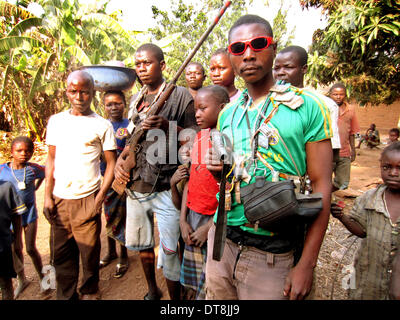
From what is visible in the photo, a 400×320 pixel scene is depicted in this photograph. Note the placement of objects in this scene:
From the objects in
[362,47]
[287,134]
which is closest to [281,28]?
[362,47]

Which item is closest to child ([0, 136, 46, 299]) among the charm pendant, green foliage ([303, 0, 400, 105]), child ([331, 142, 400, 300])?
the charm pendant

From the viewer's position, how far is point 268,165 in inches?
50.1

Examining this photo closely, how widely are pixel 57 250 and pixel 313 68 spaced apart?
24.7 feet

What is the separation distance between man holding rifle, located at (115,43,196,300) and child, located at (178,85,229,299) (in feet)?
0.79

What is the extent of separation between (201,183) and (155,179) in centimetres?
52

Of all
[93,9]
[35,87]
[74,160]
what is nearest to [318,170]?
[74,160]

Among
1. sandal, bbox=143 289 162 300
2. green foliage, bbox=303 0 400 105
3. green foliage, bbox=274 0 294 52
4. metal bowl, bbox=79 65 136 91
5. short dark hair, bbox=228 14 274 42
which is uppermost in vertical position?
green foliage, bbox=274 0 294 52

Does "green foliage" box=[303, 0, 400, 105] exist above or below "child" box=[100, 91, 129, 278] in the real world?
above

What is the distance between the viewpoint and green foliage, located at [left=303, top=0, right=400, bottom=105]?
544 cm

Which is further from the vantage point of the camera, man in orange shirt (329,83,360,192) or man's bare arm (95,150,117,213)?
man in orange shirt (329,83,360,192)

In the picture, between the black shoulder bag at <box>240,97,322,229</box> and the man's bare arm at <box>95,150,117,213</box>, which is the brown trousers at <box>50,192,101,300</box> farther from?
the black shoulder bag at <box>240,97,322,229</box>

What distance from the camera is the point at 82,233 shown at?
250 cm

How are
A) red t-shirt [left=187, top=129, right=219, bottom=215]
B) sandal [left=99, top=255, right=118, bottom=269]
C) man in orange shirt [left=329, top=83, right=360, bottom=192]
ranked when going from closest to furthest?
red t-shirt [left=187, top=129, right=219, bottom=215], sandal [left=99, top=255, right=118, bottom=269], man in orange shirt [left=329, top=83, right=360, bottom=192]
